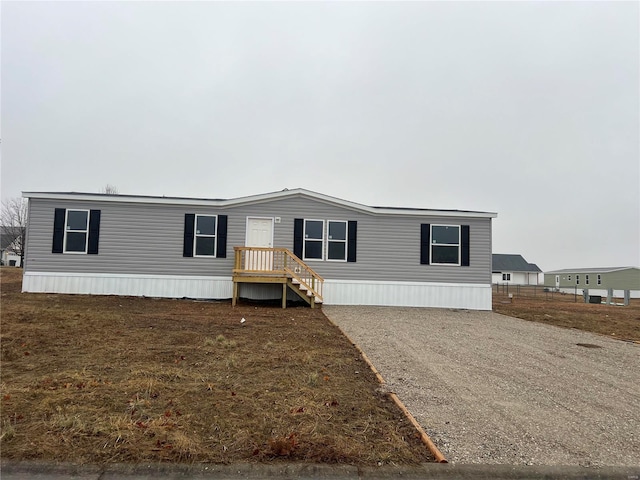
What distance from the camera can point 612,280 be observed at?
4112 centimetres

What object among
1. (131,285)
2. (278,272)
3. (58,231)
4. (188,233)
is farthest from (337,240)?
(58,231)

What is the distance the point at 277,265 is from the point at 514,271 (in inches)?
2154

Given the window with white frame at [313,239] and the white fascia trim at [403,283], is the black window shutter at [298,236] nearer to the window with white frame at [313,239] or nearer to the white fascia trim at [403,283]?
the window with white frame at [313,239]

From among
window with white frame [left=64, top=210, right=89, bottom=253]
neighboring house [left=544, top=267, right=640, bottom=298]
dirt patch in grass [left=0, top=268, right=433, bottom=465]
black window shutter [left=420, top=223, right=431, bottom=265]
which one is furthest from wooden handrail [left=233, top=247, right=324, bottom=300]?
neighboring house [left=544, top=267, right=640, bottom=298]

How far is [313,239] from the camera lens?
1397cm

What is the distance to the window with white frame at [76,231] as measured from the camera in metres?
13.4

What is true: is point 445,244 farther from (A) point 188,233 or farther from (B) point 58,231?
(B) point 58,231

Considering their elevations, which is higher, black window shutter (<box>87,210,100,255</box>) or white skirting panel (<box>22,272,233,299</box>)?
black window shutter (<box>87,210,100,255</box>)

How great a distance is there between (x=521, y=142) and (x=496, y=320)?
38.4ft

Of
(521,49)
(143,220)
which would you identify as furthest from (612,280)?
(143,220)

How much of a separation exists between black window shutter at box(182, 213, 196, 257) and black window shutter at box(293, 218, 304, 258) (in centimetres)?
362

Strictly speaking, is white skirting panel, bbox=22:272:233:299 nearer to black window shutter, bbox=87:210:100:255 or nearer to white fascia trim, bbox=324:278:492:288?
black window shutter, bbox=87:210:100:255

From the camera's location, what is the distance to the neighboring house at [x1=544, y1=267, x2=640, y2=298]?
3912 centimetres

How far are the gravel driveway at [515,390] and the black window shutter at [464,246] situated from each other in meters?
5.00
